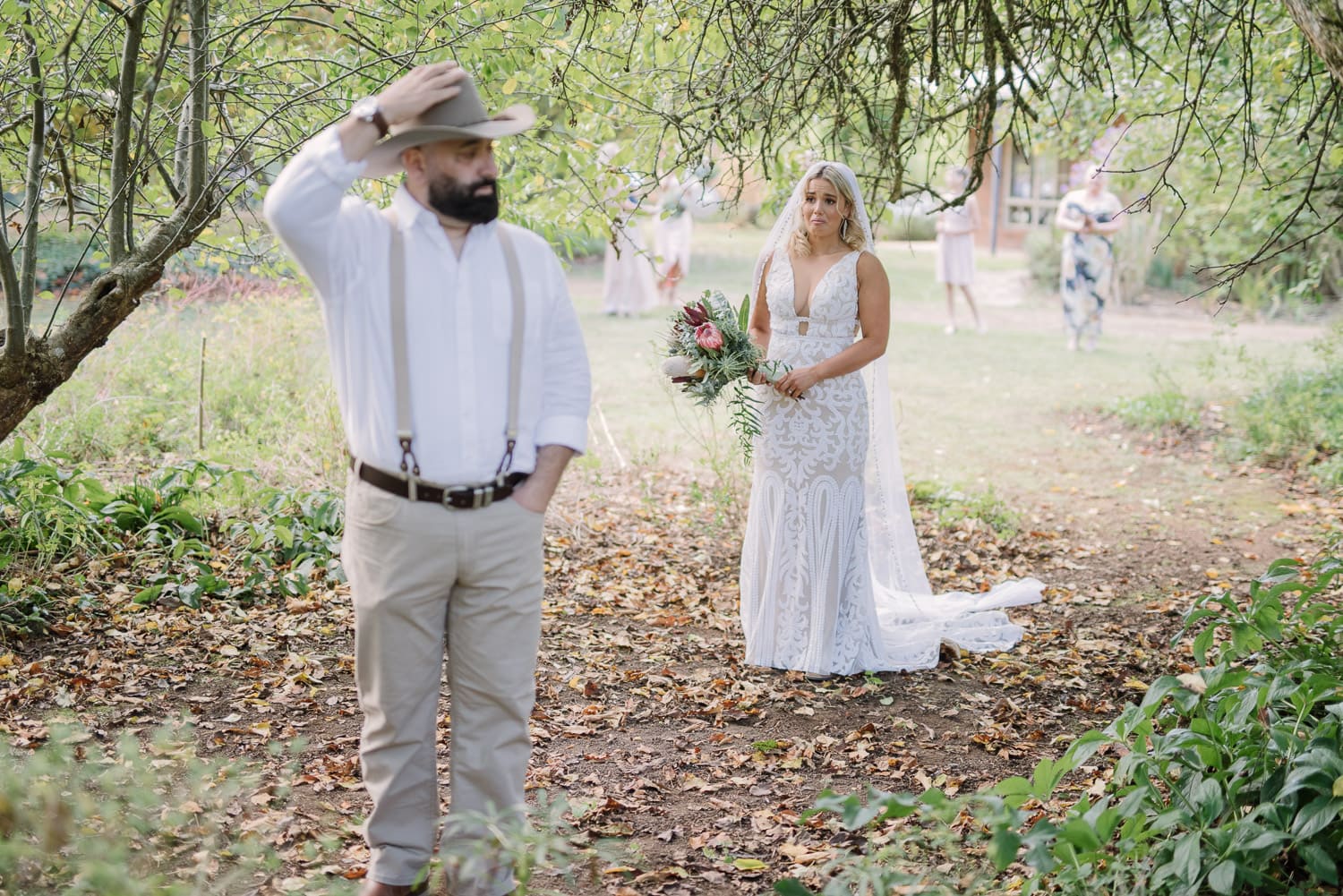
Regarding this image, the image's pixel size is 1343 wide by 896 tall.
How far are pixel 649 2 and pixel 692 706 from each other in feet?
12.5

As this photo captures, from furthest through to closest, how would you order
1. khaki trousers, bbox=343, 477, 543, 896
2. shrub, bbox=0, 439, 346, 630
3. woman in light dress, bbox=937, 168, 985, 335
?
1. woman in light dress, bbox=937, 168, 985, 335
2. shrub, bbox=0, 439, 346, 630
3. khaki trousers, bbox=343, 477, 543, 896

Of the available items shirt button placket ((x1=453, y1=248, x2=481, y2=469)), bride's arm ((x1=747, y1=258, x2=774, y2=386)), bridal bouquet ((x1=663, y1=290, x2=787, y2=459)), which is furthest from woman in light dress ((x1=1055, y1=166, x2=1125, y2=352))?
shirt button placket ((x1=453, y1=248, x2=481, y2=469))

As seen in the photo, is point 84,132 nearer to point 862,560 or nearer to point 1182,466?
point 862,560

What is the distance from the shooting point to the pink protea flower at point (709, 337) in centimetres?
531

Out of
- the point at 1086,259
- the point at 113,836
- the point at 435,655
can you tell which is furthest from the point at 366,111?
the point at 1086,259

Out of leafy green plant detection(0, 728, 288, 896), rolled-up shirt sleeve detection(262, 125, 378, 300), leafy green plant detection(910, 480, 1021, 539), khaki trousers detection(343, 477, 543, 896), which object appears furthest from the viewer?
leafy green plant detection(910, 480, 1021, 539)

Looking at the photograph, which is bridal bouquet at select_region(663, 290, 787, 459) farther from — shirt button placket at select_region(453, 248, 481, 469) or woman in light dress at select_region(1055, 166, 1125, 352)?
woman in light dress at select_region(1055, 166, 1125, 352)

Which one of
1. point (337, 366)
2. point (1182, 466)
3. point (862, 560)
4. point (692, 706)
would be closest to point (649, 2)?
point (862, 560)

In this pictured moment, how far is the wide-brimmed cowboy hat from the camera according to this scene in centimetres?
309

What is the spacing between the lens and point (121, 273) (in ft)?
15.9

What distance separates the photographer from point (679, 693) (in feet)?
18.1

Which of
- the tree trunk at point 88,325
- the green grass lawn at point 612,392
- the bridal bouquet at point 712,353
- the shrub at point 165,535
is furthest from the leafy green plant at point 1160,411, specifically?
the tree trunk at point 88,325

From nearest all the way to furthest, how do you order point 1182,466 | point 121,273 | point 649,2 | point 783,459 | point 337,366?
point 337,366 → point 121,273 → point 783,459 → point 649,2 → point 1182,466

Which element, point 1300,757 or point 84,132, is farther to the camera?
point 84,132
